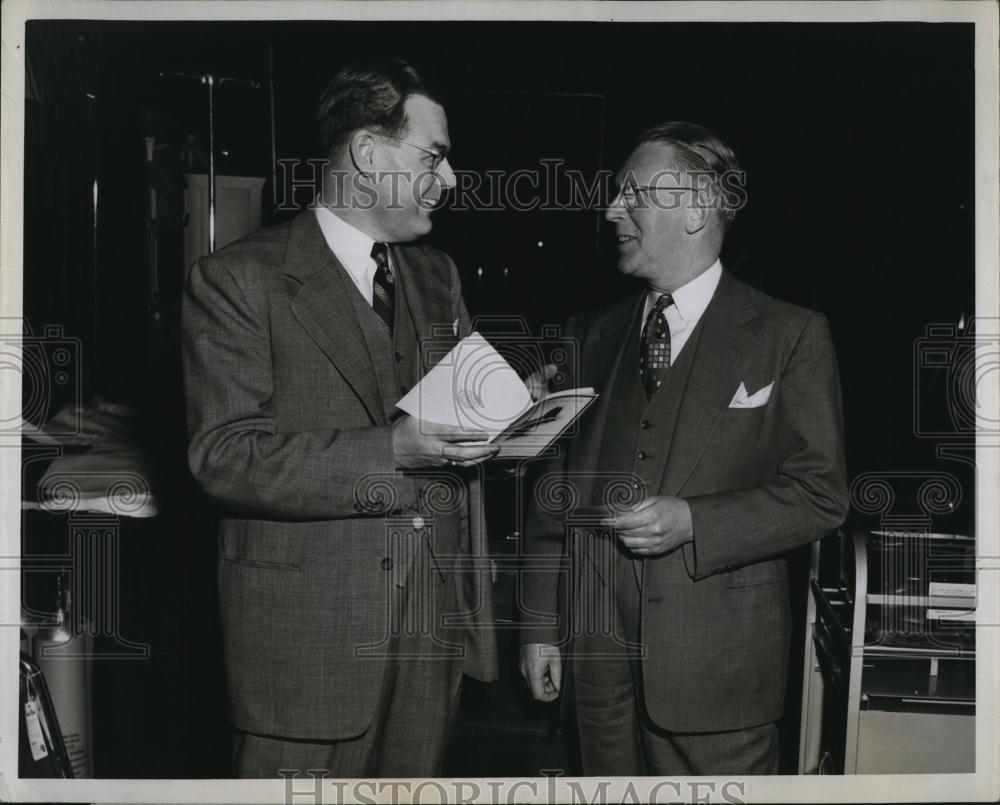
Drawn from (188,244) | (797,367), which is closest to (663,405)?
(797,367)

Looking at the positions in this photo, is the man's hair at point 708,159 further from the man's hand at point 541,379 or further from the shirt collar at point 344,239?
the shirt collar at point 344,239

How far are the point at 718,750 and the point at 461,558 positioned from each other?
0.73 meters

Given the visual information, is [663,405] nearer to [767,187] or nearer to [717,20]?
[767,187]

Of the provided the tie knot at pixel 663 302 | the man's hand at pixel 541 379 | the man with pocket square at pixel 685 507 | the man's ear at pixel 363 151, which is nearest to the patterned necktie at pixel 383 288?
the man's ear at pixel 363 151

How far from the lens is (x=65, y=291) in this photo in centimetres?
261

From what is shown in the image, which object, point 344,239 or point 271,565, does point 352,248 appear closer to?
point 344,239

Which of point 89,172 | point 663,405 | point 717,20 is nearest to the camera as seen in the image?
point 663,405

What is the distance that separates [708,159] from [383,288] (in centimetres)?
85

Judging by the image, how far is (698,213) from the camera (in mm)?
2238

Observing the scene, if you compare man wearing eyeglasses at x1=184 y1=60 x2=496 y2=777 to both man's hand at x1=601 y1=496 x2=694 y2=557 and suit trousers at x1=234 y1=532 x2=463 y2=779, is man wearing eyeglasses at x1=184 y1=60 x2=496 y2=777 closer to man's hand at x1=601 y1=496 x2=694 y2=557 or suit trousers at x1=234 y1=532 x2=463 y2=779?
suit trousers at x1=234 y1=532 x2=463 y2=779

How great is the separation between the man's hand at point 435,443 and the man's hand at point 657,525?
39 cm

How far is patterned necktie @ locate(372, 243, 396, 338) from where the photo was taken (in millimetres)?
2093

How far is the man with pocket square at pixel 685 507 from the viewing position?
83.3 inches

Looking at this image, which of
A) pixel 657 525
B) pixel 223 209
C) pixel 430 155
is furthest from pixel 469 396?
pixel 223 209
